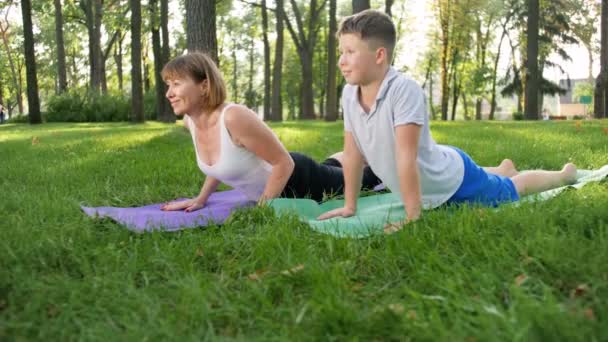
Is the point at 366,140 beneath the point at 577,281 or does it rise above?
above

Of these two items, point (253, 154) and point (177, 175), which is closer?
point (253, 154)

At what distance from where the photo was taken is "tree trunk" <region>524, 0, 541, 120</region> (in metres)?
17.5

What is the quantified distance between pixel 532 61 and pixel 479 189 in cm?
1584

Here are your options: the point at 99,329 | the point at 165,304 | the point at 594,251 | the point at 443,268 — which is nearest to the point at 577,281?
the point at 594,251

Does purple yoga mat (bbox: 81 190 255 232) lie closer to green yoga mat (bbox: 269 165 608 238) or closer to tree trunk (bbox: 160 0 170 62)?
green yoga mat (bbox: 269 165 608 238)

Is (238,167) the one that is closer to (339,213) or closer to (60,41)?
(339,213)

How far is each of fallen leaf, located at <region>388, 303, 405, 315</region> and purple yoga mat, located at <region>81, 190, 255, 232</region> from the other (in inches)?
67.6

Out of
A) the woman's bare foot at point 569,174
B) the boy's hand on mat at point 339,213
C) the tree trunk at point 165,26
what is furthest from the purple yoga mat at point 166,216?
the tree trunk at point 165,26

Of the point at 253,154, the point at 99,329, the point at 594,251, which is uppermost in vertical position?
the point at 253,154

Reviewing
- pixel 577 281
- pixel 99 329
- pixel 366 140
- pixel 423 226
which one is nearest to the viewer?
pixel 99 329

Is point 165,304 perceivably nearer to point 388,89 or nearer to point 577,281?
point 577,281

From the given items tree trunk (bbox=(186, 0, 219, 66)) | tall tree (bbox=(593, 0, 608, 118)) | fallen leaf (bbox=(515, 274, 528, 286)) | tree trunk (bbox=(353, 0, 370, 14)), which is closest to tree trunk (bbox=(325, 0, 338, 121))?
tall tree (bbox=(593, 0, 608, 118))

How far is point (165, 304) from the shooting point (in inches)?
82.9

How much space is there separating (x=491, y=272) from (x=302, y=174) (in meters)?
2.44
